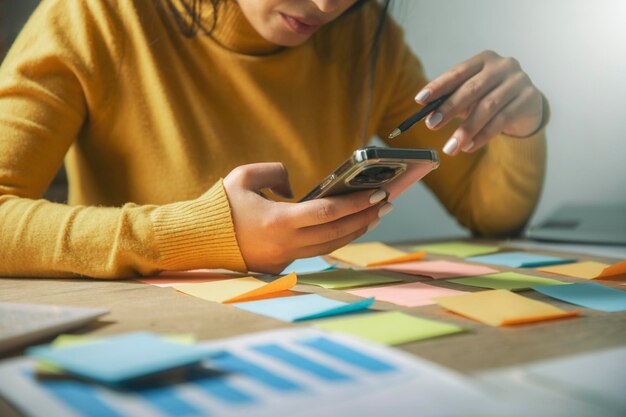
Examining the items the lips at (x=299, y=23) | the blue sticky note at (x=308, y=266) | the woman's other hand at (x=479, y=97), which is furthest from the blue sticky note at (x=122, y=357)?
the lips at (x=299, y=23)

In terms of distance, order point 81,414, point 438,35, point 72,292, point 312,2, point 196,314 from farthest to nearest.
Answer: point 438,35 → point 312,2 → point 72,292 → point 196,314 → point 81,414

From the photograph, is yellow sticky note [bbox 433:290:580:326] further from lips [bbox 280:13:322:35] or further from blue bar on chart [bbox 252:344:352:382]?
lips [bbox 280:13:322:35]

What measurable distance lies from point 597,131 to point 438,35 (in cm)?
40

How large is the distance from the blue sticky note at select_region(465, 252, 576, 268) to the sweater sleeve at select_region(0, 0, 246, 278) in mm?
322

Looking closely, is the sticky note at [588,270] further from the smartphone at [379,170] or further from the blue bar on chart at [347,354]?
the blue bar on chart at [347,354]

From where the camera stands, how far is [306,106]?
109 cm

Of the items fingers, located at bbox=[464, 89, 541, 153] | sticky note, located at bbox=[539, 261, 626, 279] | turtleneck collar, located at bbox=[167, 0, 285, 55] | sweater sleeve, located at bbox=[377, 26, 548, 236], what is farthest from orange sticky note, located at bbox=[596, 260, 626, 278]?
turtleneck collar, located at bbox=[167, 0, 285, 55]

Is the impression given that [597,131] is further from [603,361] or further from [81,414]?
[81,414]

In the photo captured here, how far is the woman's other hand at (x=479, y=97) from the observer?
79 centimetres

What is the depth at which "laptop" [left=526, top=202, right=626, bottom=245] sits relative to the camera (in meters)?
1.03

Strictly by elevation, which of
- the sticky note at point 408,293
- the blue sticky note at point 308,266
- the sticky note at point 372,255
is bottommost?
the sticky note at point 408,293

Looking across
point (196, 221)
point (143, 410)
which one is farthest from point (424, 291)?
point (143, 410)

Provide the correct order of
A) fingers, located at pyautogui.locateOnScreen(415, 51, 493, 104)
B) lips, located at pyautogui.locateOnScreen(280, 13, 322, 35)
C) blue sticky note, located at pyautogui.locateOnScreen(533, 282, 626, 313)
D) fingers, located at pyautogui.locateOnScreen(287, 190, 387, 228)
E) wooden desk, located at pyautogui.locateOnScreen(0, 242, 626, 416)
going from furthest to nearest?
lips, located at pyautogui.locateOnScreen(280, 13, 322, 35)
fingers, located at pyautogui.locateOnScreen(415, 51, 493, 104)
fingers, located at pyautogui.locateOnScreen(287, 190, 387, 228)
blue sticky note, located at pyautogui.locateOnScreen(533, 282, 626, 313)
wooden desk, located at pyautogui.locateOnScreen(0, 242, 626, 416)

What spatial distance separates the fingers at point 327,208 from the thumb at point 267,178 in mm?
56
